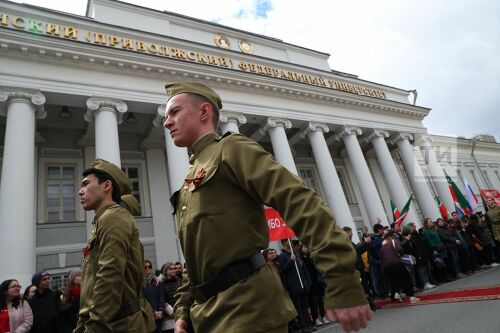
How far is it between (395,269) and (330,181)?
24.2ft

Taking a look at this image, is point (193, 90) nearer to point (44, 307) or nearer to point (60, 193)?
point (44, 307)

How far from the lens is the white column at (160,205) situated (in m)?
13.3

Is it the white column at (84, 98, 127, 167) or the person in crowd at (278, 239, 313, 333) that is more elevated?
the white column at (84, 98, 127, 167)

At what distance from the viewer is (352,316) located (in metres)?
1.10

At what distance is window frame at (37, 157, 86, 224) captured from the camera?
12000mm

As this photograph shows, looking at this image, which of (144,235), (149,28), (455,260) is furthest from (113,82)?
(455,260)

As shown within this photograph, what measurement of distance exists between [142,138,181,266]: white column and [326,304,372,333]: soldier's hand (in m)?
12.4

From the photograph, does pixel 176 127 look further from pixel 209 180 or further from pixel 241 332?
pixel 241 332

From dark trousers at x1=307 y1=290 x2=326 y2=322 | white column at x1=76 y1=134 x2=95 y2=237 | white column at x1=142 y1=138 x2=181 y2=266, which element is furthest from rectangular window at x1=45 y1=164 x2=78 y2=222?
dark trousers at x1=307 y1=290 x2=326 y2=322

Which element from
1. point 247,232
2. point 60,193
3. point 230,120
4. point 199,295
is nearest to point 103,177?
point 199,295

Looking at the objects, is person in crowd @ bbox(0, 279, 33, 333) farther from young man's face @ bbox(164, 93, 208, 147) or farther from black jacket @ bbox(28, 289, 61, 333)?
young man's face @ bbox(164, 93, 208, 147)

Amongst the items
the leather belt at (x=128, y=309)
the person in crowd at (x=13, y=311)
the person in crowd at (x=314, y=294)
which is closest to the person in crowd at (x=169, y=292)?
the person in crowd at (x=13, y=311)

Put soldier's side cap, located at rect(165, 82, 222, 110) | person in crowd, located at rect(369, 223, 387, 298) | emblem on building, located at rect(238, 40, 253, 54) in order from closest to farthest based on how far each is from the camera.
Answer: soldier's side cap, located at rect(165, 82, 222, 110) < person in crowd, located at rect(369, 223, 387, 298) < emblem on building, located at rect(238, 40, 253, 54)

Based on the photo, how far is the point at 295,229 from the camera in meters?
1.26
